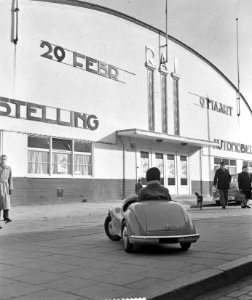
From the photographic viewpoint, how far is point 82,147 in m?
19.5

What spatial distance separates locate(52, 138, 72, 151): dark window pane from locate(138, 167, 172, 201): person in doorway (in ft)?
37.3

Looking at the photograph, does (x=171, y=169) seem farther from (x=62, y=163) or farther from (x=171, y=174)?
(x=62, y=163)

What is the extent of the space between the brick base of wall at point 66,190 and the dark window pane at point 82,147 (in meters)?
1.35

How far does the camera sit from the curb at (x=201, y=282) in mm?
4383

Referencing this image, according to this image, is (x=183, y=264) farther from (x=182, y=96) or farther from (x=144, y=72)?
(x=182, y=96)

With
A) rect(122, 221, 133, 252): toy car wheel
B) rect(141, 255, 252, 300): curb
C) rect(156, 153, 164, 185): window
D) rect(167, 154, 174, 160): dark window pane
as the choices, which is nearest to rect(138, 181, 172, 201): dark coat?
rect(122, 221, 133, 252): toy car wheel

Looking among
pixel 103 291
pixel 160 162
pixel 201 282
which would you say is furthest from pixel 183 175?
pixel 103 291

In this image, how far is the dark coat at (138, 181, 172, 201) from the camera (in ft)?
23.8

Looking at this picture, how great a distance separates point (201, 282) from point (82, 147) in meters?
15.1

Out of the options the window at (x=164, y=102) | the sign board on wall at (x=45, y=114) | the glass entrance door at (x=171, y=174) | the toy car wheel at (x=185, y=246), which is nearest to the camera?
the toy car wheel at (x=185, y=246)

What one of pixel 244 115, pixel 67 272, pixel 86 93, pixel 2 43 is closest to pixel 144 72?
pixel 86 93

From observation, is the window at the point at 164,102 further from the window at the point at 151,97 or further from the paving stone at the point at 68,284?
the paving stone at the point at 68,284

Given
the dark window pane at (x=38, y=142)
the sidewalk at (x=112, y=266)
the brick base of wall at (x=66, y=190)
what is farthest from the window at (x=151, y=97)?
the sidewalk at (x=112, y=266)

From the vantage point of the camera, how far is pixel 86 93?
1956 centimetres
